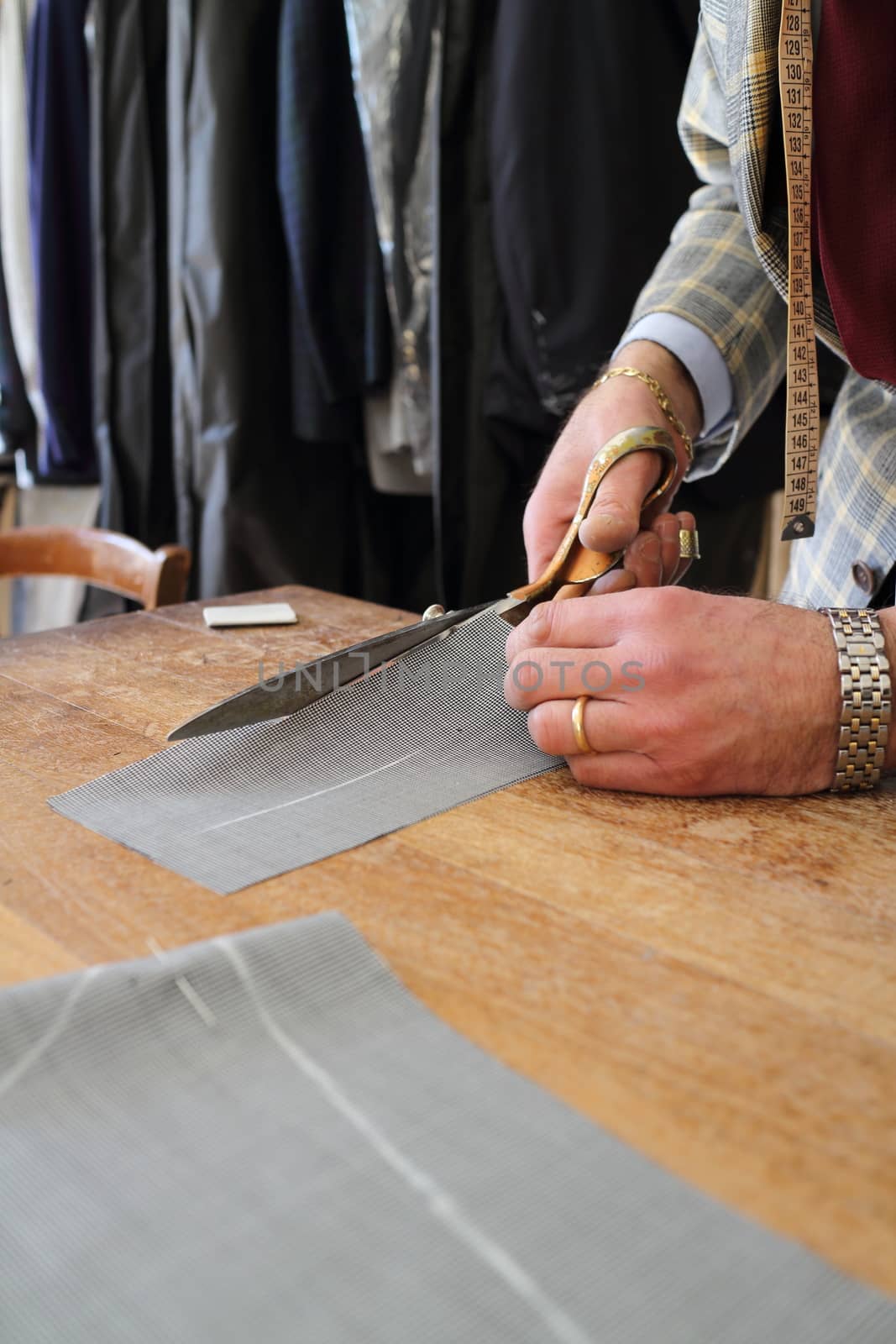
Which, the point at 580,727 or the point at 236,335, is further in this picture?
the point at 236,335

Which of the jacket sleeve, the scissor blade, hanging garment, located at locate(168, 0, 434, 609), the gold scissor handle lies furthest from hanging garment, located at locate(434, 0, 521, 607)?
the scissor blade

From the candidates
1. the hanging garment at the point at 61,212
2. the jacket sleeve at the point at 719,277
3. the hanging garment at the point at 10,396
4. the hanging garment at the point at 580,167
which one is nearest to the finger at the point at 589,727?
the jacket sleeve at the point at 719,277

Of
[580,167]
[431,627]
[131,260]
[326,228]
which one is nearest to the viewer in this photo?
[431,627]

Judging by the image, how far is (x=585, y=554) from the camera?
718 millimetres

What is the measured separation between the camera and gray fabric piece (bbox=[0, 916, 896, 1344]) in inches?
10.1

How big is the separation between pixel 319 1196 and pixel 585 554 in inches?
19.6

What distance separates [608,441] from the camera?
75 centimetres

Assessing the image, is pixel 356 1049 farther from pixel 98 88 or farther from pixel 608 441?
pixel 98 88

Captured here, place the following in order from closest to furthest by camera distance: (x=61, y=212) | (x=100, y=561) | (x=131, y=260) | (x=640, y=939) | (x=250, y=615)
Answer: (x=640, y=939) < (x=250, y=615) < (x=100, y=561) < (x=131, y=260) < (x=61, y=212)

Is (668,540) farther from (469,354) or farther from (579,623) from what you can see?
(469,354)

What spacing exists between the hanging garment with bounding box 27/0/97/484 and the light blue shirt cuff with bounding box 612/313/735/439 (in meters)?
1.72

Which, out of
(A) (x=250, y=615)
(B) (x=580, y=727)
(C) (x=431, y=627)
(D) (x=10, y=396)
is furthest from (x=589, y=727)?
(D) (x=10, y=396)

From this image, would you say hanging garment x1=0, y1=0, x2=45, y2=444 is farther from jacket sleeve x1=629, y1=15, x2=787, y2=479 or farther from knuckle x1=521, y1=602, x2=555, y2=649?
knuckle x1=521, y1=602, x2=555, y2=649

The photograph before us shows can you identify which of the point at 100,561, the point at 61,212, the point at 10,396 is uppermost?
the point at 61,212
